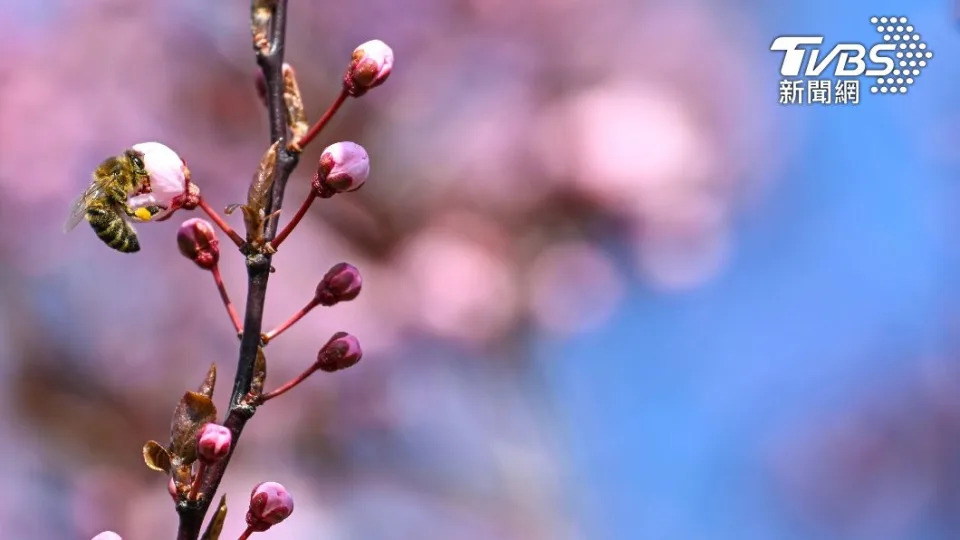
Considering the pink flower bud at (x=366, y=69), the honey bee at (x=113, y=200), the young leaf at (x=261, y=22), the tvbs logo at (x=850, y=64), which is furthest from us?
the tvbs logo at (x=850, y=64)

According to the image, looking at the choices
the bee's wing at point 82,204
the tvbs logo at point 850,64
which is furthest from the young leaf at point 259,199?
the tvbs logo at point 850,64

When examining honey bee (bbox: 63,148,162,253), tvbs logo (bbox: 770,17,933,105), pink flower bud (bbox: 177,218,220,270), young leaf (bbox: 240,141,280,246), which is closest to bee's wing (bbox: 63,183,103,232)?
honey bee (bbox: 63,148,162,253)

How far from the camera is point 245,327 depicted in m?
0.76

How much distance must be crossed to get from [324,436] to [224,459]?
1774mm

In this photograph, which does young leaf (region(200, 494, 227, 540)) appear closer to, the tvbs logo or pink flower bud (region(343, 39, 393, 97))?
pink flower bud (region(343, 39, 393, 97))

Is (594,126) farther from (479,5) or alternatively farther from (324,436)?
(324,436)

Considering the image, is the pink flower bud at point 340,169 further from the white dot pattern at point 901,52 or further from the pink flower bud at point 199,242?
the white dot pattern at point 901,52

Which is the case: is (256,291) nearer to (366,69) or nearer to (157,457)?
(157,457)

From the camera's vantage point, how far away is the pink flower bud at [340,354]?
0.92 metres

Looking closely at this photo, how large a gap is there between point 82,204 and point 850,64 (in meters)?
2.29

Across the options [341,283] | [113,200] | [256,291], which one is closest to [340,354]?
[341,283]

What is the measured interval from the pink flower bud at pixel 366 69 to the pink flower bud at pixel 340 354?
24 cm

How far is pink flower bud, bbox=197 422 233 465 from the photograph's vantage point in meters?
0.73

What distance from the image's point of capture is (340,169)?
889 mm
